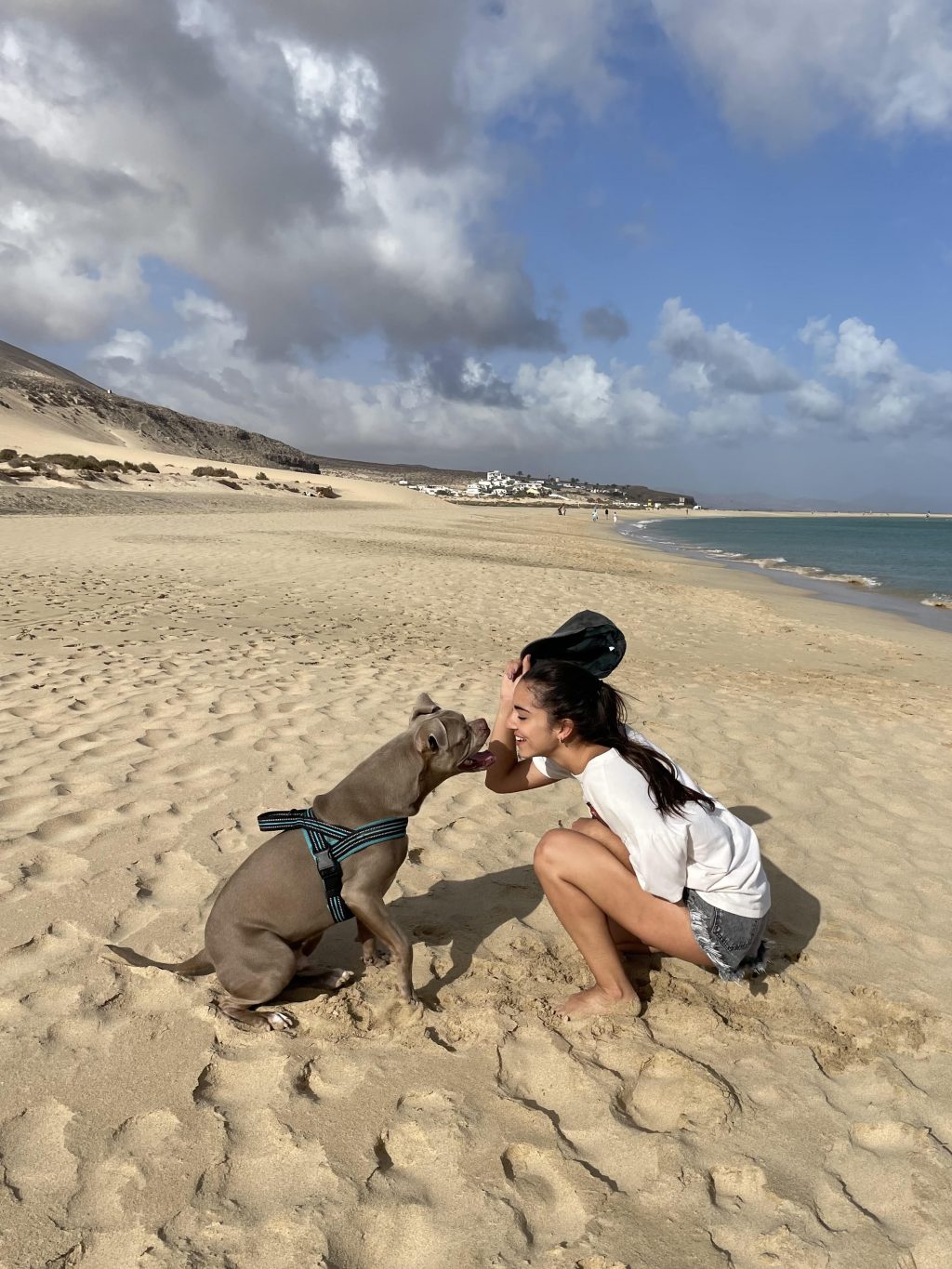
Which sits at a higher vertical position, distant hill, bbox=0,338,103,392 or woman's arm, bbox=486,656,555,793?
distant hill, bbox=0,338,103,392

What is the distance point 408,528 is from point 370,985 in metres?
29.9

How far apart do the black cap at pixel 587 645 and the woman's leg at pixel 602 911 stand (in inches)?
28.9

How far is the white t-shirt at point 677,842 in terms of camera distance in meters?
2.91

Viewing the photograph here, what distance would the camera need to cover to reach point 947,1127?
256 centimetres

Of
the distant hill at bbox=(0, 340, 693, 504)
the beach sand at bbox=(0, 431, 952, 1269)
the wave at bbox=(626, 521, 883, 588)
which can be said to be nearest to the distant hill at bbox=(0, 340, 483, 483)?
the distant hill at bbox=(0, 340, 693, 504)

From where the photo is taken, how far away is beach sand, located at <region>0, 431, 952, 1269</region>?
2.15 metres

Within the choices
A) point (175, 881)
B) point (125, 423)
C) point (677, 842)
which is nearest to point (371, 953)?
point (175, 881)

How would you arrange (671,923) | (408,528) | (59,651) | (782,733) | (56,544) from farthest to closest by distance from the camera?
1. (408,528)
2. (56,544)
3. (59,651)
4. (782,733)
5. (671,923)

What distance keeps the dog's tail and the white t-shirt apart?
1.69 m

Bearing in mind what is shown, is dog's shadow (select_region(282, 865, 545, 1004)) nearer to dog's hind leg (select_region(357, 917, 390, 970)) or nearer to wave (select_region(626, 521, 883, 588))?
dog's hind leg (select_region(357, 917, 390, 970))

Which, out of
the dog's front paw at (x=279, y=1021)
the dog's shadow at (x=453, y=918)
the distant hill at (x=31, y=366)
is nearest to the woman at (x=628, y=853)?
the dog's shadow at (x=453, y=918)

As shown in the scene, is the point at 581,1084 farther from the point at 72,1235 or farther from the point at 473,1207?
the point at 72,1235

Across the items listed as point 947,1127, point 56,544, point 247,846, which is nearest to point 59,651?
point 247,846

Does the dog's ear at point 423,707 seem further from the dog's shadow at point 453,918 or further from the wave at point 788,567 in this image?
the wave at point 788,567
